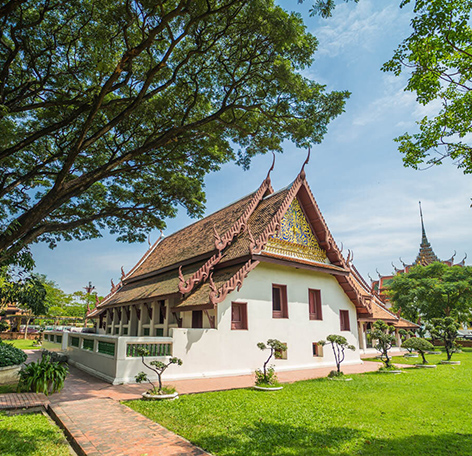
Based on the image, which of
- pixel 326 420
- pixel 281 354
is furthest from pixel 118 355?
pixel 281 354

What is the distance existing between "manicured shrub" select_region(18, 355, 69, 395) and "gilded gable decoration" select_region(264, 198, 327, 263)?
326 inches

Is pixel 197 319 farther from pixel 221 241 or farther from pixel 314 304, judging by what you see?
pixel 314 304

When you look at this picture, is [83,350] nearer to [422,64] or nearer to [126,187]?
[126,187]

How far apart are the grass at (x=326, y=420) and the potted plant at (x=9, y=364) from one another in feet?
14.4

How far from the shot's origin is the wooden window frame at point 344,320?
16.8 m

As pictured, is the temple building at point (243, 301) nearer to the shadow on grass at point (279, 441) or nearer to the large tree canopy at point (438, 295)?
the shadow on grass at point (279, 441)

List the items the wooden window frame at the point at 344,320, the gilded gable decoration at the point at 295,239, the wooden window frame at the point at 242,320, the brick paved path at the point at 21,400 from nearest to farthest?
the brick paved path at the point at 21,400 → the wooden window frame at the point at 242,320 → the gilded gable decoration at the point at 295,239 → the wooden window frame at the point at 344,320

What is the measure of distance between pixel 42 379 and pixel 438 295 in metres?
30.0

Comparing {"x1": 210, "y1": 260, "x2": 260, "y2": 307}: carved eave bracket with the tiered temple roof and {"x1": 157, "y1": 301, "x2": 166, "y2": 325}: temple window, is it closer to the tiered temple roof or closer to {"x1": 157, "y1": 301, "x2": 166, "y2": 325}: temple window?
the tiered temple roof

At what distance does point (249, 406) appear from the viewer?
7012mm

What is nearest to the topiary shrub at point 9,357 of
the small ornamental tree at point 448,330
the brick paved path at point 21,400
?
the brick paved path at point 21,400

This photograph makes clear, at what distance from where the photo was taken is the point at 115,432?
210 inches

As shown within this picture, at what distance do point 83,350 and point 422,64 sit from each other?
44.1ft

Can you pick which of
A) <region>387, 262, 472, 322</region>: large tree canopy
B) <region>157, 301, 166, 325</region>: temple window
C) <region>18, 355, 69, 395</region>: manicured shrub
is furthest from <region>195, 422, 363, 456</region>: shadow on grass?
<region>387, 262, 472, 322</region>: large tree canopy
